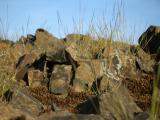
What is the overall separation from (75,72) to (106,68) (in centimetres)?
46

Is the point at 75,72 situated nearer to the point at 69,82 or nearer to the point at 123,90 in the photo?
the point at 69,82

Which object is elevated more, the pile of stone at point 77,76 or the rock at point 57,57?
the rock at point 57,57

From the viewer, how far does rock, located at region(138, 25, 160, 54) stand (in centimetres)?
744

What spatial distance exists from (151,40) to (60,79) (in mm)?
2364

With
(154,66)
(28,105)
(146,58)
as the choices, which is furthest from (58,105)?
(146,58)

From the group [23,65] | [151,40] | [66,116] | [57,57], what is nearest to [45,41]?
[23,65]

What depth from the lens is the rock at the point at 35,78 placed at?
612cm

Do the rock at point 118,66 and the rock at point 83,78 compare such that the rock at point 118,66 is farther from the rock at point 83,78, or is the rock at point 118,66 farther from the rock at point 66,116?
the rock at point 66,116

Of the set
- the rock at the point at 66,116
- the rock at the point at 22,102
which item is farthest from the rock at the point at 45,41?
the rock at the point at 66,116

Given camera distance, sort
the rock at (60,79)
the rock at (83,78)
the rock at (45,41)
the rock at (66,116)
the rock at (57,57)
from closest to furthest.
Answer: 1. the rock at (66,116)
2. the rock at (60,79)
3. the rock at (83,78)
4. the rock at (57,57)
5. the rock at (45,41)

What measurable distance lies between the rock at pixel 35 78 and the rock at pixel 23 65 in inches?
9.5

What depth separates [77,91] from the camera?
587 centimetres

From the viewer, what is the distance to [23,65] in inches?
263

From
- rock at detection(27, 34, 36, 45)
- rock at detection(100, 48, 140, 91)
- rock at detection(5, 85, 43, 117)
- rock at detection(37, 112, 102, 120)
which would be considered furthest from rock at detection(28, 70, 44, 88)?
rock at detection(27, 34, 36, 45)
